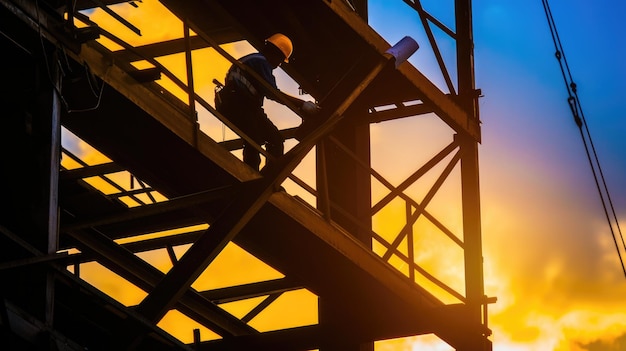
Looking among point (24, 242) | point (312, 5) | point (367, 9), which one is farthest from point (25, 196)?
point (367, 9)

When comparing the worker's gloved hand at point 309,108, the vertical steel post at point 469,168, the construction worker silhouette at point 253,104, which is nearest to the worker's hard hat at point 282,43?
the construction worker silhouette at point 253,104

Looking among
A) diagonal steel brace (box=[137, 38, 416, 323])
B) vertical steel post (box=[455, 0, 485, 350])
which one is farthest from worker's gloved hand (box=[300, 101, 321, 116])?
vertical steel post (box=[455, 0, 485, 350])

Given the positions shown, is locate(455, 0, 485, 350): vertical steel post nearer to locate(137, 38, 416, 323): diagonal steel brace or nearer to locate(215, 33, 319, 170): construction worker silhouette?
locate(215, 33, 319, 170): construction worker silhouette

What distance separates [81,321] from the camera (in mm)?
12000

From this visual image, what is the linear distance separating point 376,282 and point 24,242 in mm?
5096

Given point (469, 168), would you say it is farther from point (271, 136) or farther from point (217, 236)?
point (217, 236)

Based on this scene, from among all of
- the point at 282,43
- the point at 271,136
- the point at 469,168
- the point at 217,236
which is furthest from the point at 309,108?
the point at 469,168

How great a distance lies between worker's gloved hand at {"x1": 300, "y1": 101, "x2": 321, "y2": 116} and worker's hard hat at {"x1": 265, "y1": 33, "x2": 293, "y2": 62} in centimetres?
68

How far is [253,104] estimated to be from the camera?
12.7 meters

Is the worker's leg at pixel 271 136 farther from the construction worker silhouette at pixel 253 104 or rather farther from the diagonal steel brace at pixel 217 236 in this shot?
the diagonal steel brace at pixel 217 236

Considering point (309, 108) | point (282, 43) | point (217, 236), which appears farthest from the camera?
point (282, 43)

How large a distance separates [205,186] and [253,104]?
46.7 inches

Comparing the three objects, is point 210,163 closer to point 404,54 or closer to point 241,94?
point 241,94

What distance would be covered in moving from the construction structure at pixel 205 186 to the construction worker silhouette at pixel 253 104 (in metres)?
0.27
